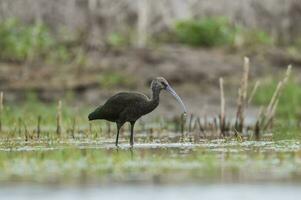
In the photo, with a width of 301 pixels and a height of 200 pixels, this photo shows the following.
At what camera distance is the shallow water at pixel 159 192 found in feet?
36.7

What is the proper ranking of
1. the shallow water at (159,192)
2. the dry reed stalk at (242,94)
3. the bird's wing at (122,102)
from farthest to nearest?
1. the dry reed stalk at (242,94)
2. the bird's wing at (122,102)
3. the shallow water at (159,192)

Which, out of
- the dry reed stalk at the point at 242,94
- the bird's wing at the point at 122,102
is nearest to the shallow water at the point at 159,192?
the bird's wing at the point at 122,102

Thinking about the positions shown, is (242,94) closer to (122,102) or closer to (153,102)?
(153,102)

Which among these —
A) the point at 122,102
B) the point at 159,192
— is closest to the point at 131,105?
the point at 122,102

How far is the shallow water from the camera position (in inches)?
440

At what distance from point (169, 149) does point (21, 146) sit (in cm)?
195

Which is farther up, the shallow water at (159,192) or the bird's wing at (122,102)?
the bird's wing at (122,102)

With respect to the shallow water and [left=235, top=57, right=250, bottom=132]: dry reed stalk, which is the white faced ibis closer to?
[left=235, top=57, right=250, bottom=132]: dry reed stalk

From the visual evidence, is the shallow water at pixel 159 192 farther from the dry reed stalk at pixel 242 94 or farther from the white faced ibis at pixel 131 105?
the dry reed stalk at pixel 242 94

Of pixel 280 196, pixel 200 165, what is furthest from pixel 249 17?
pixel 280 196

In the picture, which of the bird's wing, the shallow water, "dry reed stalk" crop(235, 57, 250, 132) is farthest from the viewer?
"dry reed stalk" crop(235, 57, 250, 132)

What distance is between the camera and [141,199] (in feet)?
36.4

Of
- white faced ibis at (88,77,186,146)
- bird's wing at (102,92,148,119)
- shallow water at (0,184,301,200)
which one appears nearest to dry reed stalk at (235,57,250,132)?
white faced ibis at (88,77,186,146)

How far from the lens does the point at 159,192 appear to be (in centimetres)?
1151
